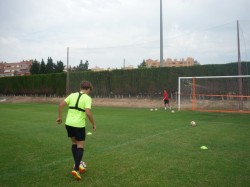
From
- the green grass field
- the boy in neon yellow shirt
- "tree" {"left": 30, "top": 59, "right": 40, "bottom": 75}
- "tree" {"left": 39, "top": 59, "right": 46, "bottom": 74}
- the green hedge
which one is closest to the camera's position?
the green grass field

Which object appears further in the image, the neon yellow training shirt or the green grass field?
the neon yellow training shirt

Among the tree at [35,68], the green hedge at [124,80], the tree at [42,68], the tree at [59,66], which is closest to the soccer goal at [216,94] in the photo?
the green hedge at [124,80]

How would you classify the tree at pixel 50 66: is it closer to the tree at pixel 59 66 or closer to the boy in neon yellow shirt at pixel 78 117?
the tree at pixel 59 66

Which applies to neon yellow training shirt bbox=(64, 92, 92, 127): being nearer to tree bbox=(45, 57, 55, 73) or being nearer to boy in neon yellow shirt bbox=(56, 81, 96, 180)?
boy in neon yellow shirt bbox=(56, 81, 96, 180)

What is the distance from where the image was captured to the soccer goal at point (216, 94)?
19609mm

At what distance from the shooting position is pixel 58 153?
769 cm

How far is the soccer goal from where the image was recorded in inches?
772

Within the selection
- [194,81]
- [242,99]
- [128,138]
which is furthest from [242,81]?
[128,138]

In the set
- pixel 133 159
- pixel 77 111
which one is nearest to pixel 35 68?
pixel 133 159

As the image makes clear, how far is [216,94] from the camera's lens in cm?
2156

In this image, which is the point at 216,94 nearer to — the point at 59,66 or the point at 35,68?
the point at 59,66

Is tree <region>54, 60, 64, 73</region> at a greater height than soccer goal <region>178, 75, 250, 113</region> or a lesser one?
greater

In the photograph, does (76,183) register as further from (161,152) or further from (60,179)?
(161,152)

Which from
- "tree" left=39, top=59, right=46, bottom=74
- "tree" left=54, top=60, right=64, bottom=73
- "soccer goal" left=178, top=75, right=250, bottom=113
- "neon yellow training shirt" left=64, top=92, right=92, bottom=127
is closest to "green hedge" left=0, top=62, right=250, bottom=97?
"soccer goal" left=178, top=75, right=250, bottom=113
